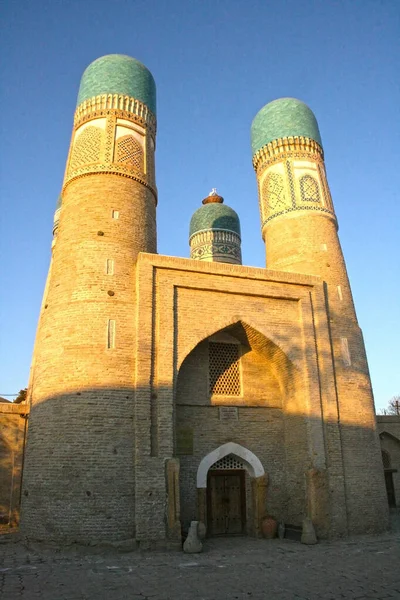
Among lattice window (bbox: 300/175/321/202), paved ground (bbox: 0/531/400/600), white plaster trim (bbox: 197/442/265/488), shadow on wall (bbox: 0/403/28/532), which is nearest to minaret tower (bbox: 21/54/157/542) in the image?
paved ground (bbox: 0/531/400/600)

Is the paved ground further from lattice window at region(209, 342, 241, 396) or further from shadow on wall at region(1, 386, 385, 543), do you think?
lattice window at region(209, 342, 241, 396)

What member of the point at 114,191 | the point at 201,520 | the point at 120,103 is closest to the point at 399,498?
the point at 201,520

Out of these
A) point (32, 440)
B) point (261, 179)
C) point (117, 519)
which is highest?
point (261, 179)

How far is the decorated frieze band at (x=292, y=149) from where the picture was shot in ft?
50.0

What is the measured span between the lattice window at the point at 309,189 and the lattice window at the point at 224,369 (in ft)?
17.1

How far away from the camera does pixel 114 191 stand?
12.1m

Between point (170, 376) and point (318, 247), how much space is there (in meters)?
6.17

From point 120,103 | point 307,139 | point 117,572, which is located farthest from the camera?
point 307,139

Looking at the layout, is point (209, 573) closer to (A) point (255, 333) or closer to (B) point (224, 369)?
(B) point (224, 369)

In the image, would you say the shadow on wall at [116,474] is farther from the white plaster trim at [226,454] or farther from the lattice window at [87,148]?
the lattice window at [87,148]

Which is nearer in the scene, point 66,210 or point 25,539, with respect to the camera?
point 25,539

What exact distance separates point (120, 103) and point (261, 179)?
5.13 meters

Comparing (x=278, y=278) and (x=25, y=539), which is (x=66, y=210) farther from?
(x=25, y=539)

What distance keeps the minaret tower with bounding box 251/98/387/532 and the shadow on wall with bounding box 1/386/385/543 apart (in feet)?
3.02
